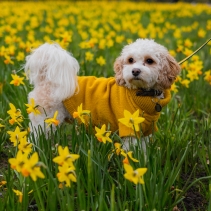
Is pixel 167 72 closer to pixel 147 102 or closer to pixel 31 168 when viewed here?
pixel 147 102

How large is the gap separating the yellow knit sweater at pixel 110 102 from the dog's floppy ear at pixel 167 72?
0.13 metres

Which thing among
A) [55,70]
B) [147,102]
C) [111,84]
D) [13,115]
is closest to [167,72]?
[147,102]

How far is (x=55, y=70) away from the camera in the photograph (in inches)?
129

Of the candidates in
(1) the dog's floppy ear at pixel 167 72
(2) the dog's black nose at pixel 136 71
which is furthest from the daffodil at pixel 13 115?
(1) the dog's floppy ear at pixel 167 72

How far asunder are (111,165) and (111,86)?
876mm

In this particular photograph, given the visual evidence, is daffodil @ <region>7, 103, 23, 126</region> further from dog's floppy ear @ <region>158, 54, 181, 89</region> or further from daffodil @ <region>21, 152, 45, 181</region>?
dog's floppy ear @ <region>158, 54, 181, 89</region>

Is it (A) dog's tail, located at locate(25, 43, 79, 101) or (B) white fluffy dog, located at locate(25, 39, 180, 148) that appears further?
(A) dog's tail, located at locate(25, 43, 79, 101)

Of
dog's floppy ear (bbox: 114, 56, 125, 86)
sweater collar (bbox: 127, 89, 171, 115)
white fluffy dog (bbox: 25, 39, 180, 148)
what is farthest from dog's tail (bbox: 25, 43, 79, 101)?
sweater collar (bbox: 127, 89, 171, 115)

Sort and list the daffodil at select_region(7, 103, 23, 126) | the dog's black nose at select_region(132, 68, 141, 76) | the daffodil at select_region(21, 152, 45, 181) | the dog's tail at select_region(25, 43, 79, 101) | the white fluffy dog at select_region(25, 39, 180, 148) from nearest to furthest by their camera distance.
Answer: the daffodil at select_region(21, 152, 45, 181), the daffodil at select_region(7, 103, 23, 126), the dog's black nose at select_region(132, 68, 141, 76), the white fluffy dog at select_region(25, 39, 180, 148), the dog's tail at select_region(25, 43, 79, 101)

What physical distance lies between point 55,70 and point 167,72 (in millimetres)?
878

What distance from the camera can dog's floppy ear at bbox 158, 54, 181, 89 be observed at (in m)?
3.11

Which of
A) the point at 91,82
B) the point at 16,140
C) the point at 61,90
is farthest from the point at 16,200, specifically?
the point at 91,82

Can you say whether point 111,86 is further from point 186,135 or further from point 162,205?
point 162,205

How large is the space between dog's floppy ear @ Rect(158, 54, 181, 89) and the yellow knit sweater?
0.42ft
